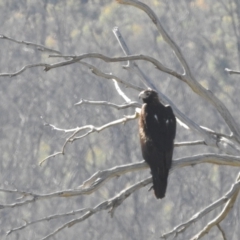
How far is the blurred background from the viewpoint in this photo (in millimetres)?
17359

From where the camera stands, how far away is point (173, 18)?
20.2 m

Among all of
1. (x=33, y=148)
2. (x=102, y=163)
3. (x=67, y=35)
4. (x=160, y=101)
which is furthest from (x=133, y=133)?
(x=160, y=101)

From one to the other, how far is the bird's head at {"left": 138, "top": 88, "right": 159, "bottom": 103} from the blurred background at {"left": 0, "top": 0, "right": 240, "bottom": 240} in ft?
30.9

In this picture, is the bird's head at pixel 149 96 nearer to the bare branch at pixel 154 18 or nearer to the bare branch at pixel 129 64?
the bare branch at pixel 129 64

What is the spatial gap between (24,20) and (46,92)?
234 centimetres

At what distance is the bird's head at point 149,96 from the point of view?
7062mm

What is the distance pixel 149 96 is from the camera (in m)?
7.10

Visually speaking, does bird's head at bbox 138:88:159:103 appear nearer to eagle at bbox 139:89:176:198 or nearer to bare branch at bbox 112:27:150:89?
eagle at bbox 139:89:176:198

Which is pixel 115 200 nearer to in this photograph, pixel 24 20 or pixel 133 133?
pixel 133 133

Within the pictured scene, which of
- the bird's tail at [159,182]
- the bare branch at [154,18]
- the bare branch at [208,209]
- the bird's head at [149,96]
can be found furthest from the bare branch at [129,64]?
the bare branch at [208,209]

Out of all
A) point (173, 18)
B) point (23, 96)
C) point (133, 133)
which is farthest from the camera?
point (173, 18)

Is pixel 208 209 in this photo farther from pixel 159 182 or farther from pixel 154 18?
pixel 154 18

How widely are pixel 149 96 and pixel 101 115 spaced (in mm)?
11074

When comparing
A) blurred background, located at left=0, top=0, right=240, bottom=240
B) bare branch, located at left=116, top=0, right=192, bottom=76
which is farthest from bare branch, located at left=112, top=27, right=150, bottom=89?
blurred background, located at left=0, top=0, right=240, bottom=240
